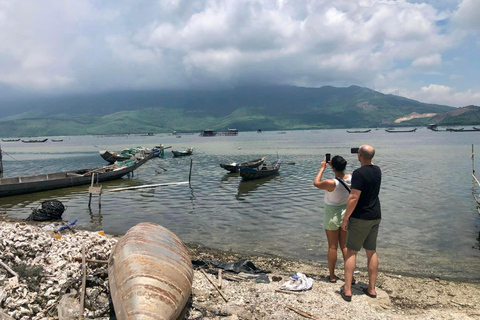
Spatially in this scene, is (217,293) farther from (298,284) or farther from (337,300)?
(337,300)

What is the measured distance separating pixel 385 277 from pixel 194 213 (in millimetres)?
10856

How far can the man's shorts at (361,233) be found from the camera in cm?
612

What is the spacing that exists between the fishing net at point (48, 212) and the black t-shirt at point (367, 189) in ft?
50.1

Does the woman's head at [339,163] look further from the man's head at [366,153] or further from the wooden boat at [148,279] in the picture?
the wooden boat at [148,279]

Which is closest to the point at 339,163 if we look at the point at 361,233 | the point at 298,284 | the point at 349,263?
the point at 361,233

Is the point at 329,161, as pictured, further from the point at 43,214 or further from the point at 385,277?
the point at 43,214

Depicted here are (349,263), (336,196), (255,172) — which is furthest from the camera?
(255,172)

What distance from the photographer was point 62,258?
7594 mm

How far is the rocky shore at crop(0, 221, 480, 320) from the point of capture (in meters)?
6.11

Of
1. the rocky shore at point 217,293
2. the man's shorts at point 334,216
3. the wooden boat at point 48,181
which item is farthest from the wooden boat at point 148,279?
the wooden boat at point 48,181

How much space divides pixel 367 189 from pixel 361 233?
0.91 m

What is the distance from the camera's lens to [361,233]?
6.16 m

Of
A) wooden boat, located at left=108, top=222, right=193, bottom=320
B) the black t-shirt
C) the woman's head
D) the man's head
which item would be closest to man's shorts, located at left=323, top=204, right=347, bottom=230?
the black t-shirt

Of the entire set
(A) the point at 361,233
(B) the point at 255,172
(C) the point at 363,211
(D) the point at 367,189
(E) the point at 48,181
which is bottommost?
(B) the point at 255,172
